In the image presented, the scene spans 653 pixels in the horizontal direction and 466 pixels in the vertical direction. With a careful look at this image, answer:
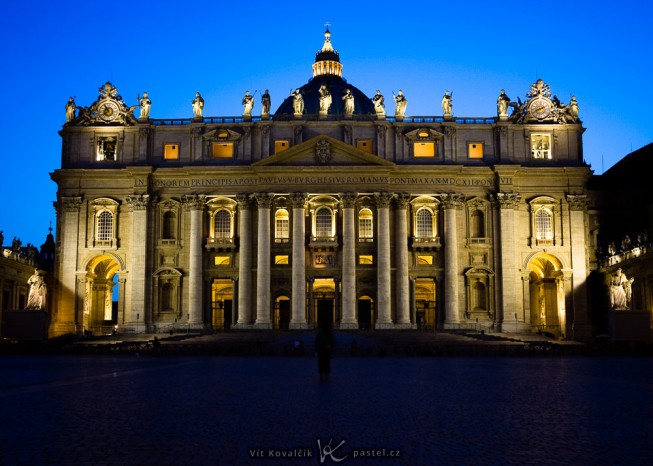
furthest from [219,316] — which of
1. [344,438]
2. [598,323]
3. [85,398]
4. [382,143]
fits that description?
[344,438]

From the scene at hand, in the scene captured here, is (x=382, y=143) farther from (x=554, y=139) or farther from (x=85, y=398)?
(x=85, y=398)

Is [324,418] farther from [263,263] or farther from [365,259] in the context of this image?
[365,259]

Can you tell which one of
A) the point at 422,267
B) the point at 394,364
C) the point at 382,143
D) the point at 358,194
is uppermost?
the point at 382,143

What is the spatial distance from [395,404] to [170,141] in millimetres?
58287

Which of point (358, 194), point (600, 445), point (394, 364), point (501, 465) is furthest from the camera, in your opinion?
point (358, 194)

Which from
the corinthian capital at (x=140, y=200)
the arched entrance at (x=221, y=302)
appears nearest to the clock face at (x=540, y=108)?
the arched entrance at (x=221, y=302)

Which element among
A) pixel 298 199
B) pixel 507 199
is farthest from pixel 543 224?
pixel 298 199

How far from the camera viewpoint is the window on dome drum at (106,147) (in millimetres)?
73312

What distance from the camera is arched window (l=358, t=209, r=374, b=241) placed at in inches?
2813

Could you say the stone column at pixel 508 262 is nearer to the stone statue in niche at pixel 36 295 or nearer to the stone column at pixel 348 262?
the stone column at pixel 348 262

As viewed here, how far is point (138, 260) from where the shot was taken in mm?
70188

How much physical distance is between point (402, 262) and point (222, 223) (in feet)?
54.4

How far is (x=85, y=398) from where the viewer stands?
19.1 meters

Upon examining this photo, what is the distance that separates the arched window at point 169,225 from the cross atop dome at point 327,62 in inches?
1542
